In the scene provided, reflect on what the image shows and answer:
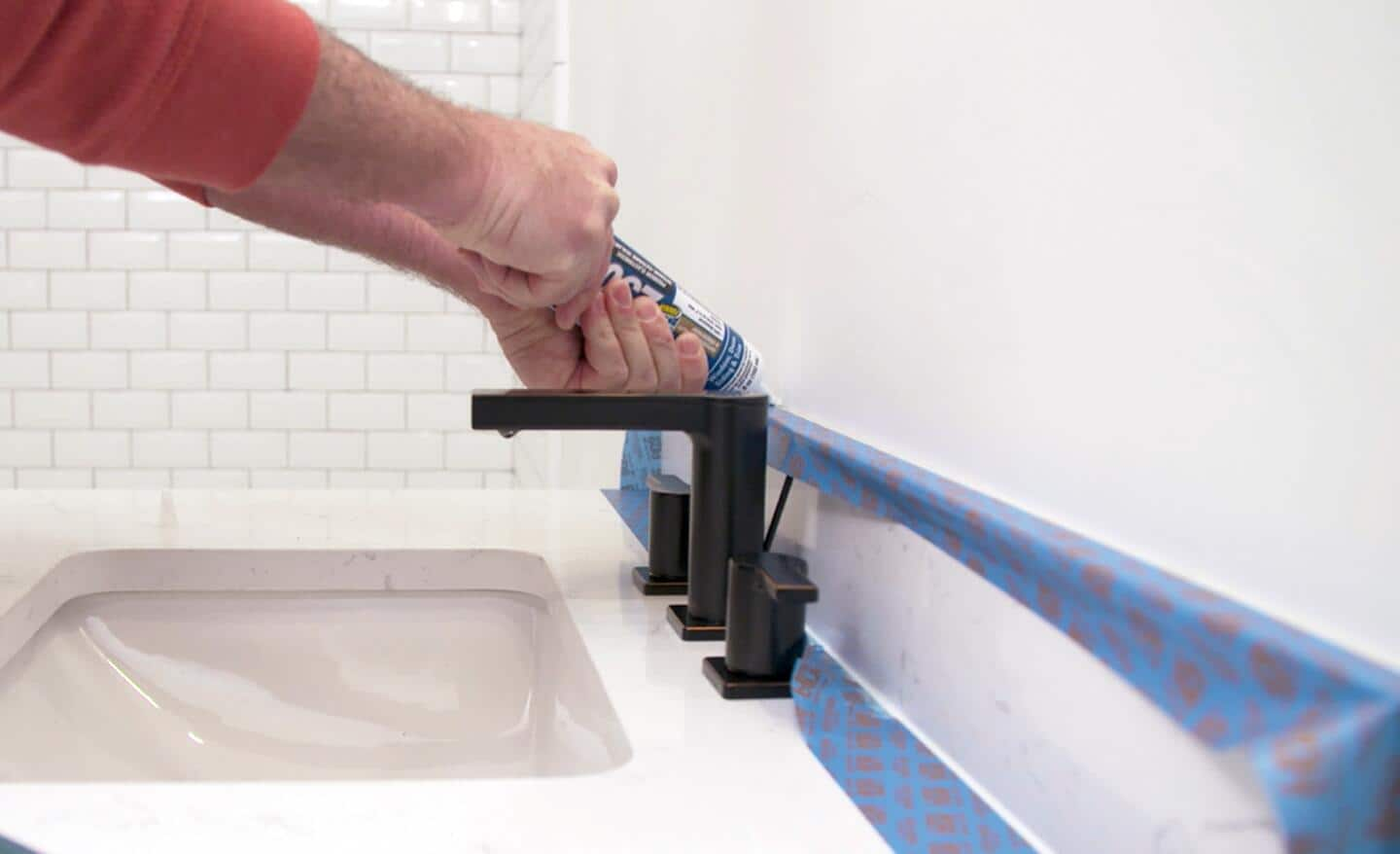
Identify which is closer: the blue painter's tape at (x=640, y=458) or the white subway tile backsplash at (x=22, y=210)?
the blue painter's tape at (x=640, y=458)

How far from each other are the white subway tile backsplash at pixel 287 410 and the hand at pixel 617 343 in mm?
1639

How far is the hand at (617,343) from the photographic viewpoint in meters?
0.74

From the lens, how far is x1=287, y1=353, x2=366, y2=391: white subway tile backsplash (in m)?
2.34

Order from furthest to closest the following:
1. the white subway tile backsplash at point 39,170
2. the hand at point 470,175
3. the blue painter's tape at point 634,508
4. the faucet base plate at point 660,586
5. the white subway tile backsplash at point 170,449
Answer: the white subway tile backsplash at point 170,449 → the white subway tile backsplash at point 39,170 → the blue painter's tape at point 634,508 → the faucet base plate at point 660,586 → the hand at point 470,175

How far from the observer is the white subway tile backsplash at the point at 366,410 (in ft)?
7.72

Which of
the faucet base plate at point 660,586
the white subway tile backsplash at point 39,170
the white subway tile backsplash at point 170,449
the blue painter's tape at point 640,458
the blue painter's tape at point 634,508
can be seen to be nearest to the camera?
the faucet base plate at point 660,586

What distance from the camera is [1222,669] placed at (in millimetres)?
327

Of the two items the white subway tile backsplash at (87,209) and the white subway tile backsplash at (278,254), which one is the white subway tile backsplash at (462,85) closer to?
the white subway tile backsplash at (278,254)

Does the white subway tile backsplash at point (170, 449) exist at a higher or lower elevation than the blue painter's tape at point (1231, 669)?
lower

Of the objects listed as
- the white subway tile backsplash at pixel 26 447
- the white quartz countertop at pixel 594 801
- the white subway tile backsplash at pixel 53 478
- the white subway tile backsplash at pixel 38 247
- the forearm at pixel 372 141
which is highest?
the white subway tile backsplash at pixel 38 247

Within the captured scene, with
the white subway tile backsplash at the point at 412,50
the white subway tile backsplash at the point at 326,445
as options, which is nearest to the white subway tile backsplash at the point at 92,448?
the white subway tile backsplash at the point at 326,445

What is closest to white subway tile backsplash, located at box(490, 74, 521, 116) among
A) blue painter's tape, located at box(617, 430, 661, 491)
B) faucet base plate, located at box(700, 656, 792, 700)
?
blue painter's tape, located at box(617, 430, 661, 491)

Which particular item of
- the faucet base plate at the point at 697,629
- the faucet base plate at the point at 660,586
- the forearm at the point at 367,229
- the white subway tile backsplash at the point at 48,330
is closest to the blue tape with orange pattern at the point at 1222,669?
the faucet base plate at the point at 697,629

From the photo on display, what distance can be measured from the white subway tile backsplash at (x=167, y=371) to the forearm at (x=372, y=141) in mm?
1910
